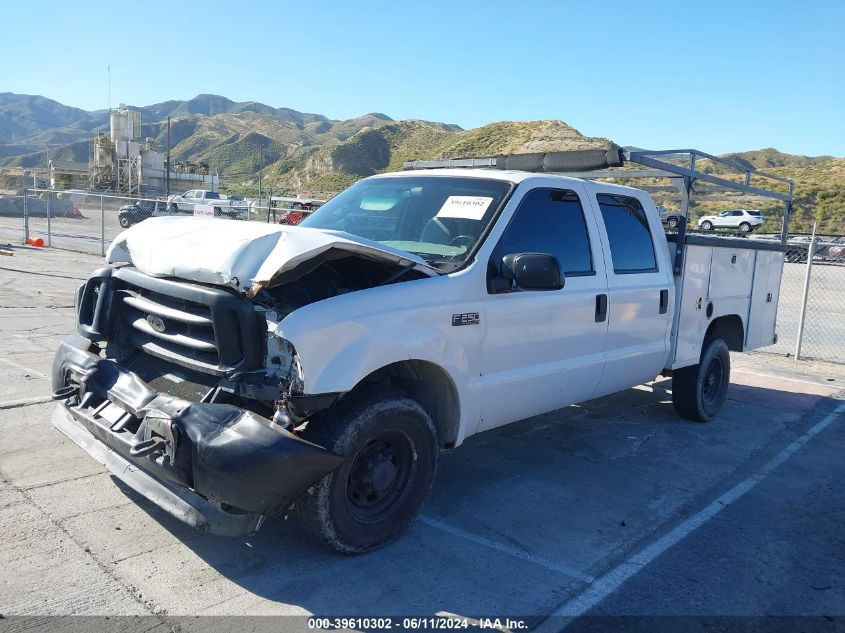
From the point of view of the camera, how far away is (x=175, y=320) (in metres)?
3.71

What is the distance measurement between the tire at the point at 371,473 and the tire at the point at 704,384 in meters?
3.77

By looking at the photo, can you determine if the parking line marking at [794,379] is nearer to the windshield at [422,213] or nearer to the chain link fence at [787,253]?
the chain link fence at [787,253]

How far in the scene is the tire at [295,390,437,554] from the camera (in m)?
3.51

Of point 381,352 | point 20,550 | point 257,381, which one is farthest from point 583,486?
point 20,550

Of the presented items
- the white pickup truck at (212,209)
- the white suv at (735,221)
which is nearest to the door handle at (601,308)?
the white pickup truck at (212,209)

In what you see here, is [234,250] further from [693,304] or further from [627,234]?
[693,304]

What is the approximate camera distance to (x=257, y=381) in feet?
11.1

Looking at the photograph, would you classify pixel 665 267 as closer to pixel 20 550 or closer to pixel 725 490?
pixel 725 490

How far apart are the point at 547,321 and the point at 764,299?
4120 mm

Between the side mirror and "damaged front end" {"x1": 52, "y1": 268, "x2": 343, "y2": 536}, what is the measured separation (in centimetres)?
138

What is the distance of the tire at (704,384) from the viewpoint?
22.6ft

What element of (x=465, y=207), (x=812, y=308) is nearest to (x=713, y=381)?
(x=465, y=207)

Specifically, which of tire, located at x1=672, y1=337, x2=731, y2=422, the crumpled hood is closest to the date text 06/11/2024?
the crumpled hood

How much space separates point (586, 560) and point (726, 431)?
357cm
